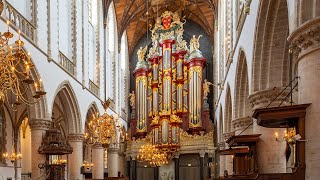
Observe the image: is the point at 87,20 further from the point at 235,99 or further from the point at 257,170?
the point at 257,170

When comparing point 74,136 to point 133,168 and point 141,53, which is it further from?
point 141,53

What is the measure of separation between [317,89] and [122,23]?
92.2ft

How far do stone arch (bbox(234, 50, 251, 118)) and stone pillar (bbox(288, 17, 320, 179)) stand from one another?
923 centimetres

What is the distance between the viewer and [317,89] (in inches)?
318

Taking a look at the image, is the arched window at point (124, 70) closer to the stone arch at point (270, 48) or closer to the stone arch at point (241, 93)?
the stone arch at point (241, 93)

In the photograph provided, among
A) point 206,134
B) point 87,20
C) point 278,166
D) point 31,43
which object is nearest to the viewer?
point 278,166

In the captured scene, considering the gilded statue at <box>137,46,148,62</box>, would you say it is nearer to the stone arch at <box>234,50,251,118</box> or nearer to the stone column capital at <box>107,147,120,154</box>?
the stone column capital at <box>107,147,120,154</box>

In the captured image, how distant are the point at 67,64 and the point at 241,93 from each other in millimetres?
9287

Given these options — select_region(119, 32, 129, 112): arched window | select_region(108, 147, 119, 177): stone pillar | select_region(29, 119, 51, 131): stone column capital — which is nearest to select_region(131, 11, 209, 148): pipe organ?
select_region(119, 32, 129, 112): arched window

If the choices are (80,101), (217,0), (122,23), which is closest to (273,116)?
(80,101)

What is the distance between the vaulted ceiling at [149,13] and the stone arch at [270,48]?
20210 millimetres

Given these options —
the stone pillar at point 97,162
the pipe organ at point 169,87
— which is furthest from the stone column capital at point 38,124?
the pipe organ at point 169,87

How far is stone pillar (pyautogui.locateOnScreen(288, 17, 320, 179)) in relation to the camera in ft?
26.1

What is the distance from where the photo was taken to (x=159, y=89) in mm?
36031
